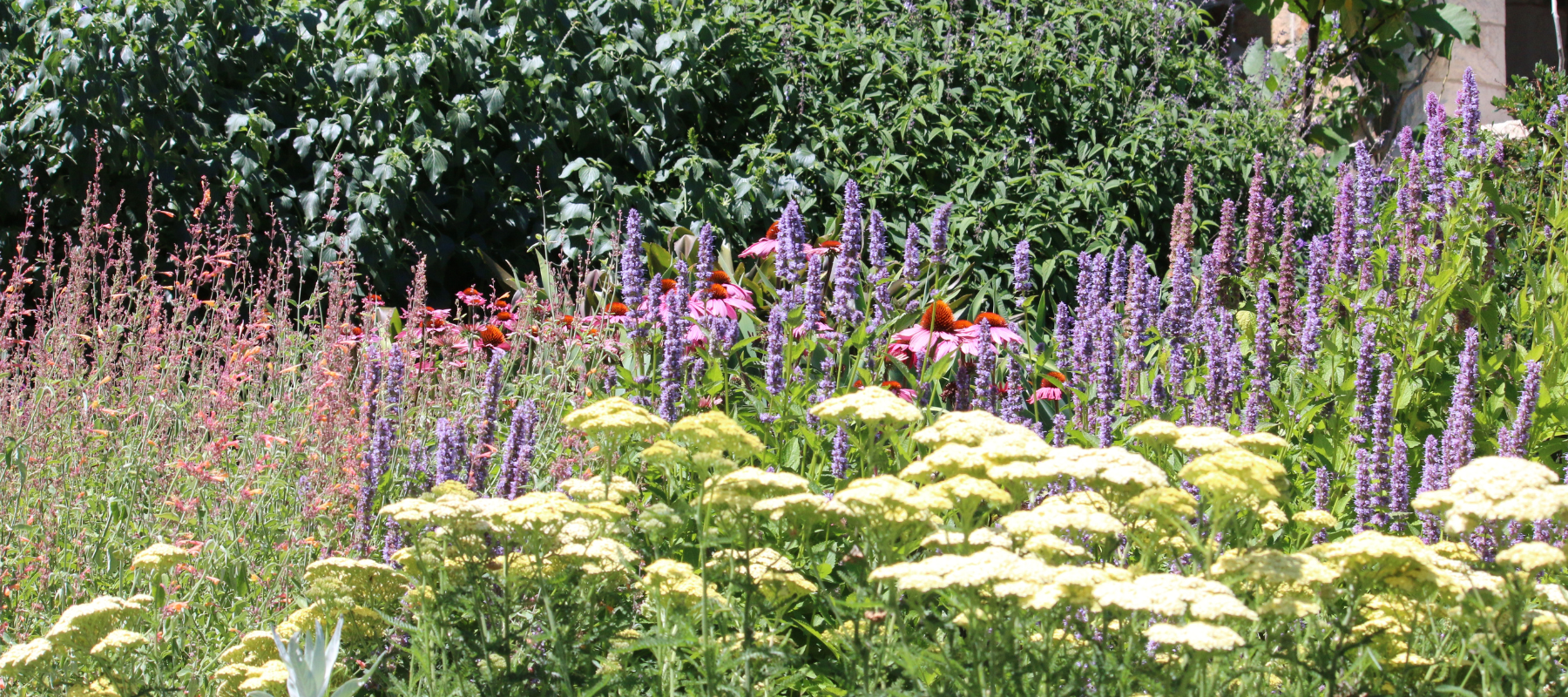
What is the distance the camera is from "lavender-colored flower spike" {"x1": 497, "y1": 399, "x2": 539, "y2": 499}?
299 centimetres

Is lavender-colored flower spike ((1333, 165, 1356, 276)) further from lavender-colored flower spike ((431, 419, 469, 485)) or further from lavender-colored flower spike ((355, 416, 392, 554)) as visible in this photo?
lavender-colored flower spike ((355, 416, 392, 554))

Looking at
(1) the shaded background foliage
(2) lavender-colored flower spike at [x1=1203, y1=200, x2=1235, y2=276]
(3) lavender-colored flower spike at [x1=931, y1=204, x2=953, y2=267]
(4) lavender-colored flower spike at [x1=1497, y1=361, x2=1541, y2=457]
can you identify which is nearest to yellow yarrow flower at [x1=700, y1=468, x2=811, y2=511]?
(3) lavender-colored flower spike at [x1=931, y1=204, x2=953, y2=267]

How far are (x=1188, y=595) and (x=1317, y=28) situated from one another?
7.80m

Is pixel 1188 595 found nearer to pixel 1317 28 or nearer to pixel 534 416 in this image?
pixel 534 416

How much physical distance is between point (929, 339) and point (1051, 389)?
17.4 inches

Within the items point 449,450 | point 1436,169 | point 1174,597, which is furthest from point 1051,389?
point 1174,597

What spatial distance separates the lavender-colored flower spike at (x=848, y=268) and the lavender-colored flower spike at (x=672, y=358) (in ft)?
1.42

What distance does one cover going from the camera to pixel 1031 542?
197 centimetres

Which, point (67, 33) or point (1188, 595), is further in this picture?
point (67, 33)

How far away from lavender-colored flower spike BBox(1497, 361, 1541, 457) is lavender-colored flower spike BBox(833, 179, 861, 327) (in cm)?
169

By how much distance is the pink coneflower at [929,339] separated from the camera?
3732 millimetres

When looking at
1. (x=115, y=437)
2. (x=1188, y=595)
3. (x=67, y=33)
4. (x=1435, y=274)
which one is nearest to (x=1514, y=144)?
(x=1435, y=274)

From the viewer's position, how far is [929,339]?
3.64 m

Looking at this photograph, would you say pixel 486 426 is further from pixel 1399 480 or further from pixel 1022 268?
pixel 1399 480
